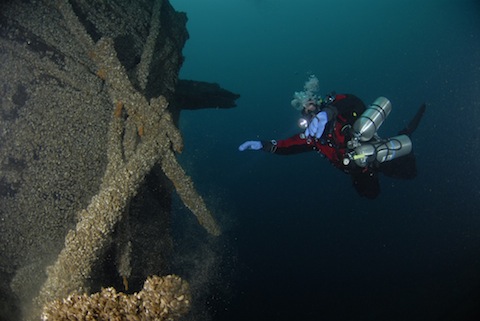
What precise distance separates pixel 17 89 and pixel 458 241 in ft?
68.1

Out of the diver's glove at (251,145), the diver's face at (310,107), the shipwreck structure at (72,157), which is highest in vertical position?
the diver's glove at (251,145)

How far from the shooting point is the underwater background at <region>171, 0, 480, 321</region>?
10.9 meters

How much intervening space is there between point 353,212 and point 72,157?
23.3 metres

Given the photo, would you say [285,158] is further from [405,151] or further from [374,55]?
[374,55]

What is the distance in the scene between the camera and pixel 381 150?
5.99 meters

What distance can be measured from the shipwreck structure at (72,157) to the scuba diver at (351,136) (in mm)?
3120

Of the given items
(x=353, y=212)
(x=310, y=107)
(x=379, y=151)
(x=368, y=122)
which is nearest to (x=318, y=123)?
(x=310, y=107)

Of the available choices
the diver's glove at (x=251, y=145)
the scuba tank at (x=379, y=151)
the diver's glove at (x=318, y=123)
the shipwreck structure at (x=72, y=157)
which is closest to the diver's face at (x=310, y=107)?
the diver's glove at (x=318, y=123)

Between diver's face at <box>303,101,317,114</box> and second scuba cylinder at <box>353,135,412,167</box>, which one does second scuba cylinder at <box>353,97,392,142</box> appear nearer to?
second scuba cylinder at <box>353,135,412,167</box>

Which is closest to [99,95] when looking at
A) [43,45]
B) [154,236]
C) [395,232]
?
[43,45]

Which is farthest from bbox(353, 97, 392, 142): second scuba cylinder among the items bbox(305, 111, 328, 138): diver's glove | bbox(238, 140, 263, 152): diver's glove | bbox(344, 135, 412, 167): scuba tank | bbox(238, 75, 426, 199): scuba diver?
bbox(238, 140, 263, 152): diver's glove

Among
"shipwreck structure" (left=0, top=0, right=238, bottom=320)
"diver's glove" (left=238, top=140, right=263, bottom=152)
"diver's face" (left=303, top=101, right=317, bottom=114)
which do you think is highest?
"diver's glove" (left=238, top=140, right=263, bottom=152)

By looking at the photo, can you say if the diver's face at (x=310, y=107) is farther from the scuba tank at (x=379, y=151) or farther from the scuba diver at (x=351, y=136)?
the scuba tank at (x=379, y=151)

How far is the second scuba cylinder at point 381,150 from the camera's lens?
19.0 feet
